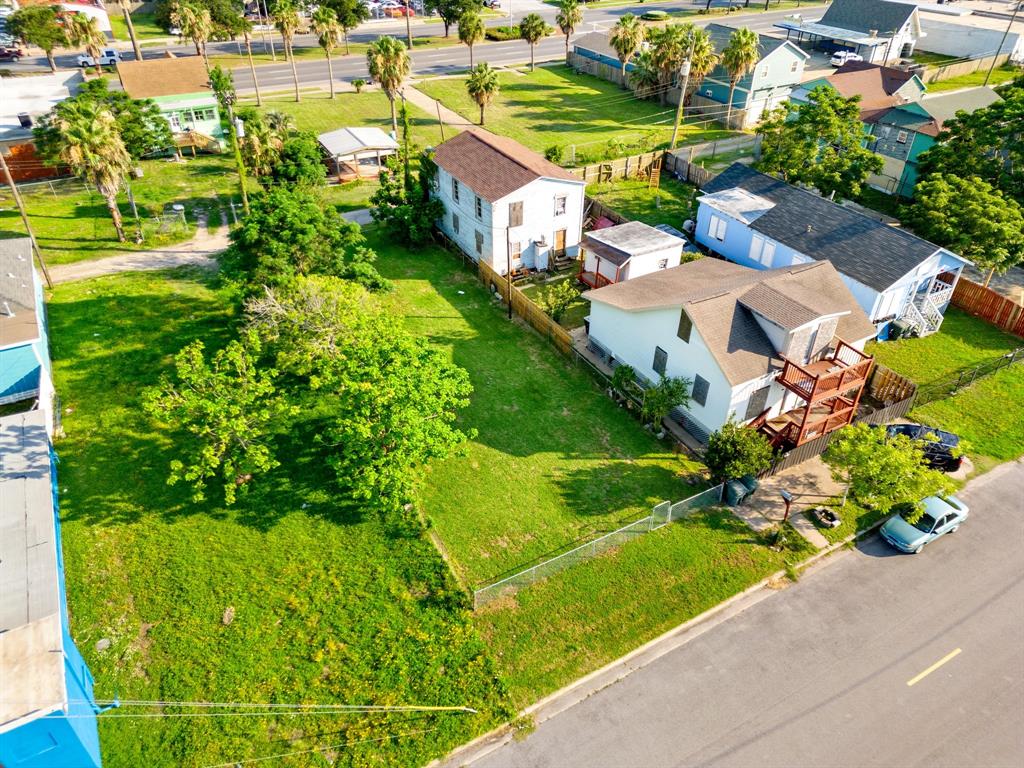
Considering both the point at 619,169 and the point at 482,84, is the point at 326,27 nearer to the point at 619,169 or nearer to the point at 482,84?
the point at 482,84

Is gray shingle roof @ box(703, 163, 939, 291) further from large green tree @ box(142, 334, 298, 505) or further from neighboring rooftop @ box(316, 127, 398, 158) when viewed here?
large green tree @ box(142, 334, 298, 505)

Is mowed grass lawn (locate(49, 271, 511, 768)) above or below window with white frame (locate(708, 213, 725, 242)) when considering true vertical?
below

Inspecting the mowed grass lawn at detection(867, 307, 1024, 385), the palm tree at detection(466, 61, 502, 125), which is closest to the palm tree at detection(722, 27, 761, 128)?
the palm tree at detection(466, 61, 502, 125)

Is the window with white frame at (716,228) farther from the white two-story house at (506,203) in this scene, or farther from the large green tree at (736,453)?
the large green tree at (736,453)

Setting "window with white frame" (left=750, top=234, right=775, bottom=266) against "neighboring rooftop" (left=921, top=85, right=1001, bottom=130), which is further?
"neighboring rooftop" (left=921, top=85, right=1001, bottom=130)

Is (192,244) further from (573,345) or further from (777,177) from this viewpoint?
(777,177)

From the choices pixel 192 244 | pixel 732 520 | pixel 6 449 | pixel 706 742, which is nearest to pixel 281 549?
pixel 6 449
